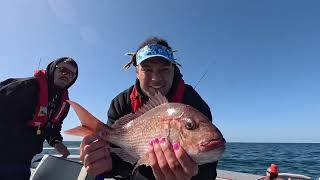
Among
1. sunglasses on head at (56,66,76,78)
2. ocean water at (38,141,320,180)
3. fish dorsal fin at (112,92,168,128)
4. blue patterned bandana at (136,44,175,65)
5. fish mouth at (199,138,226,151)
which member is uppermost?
sunglasses on head at (56,66,76,78)

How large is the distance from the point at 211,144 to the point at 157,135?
18.6 inches

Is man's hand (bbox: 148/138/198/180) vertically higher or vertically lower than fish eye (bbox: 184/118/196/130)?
lower

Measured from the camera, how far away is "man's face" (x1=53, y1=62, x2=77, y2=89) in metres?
6.85

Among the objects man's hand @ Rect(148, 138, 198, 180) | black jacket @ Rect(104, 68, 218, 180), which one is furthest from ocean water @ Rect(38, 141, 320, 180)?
man's hand @ Rect(148, 138, 198, 180)

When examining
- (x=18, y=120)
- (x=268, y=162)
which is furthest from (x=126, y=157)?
(x=268, y=162)

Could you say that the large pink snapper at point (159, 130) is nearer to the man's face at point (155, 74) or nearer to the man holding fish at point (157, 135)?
the man holding fish at point (157, 135)

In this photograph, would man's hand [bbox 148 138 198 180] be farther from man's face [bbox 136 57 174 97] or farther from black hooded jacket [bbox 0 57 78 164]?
black hooded jacket [bbox 0 57 78 164]

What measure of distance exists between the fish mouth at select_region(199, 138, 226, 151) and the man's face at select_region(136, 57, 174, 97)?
155 cm

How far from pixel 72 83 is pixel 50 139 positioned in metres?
1.24

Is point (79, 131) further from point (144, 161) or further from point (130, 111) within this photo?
point (130, 111)

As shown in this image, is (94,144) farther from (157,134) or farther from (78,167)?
(78,167)

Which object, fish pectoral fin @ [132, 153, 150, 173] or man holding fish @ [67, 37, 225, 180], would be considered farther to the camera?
fish pectoral fin @ [132, 153, 150, 173]

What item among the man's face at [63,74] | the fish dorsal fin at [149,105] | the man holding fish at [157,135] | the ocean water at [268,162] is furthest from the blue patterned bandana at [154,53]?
the man's face at [63,74]

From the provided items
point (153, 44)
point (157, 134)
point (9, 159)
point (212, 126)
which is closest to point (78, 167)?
point (9, 159)
